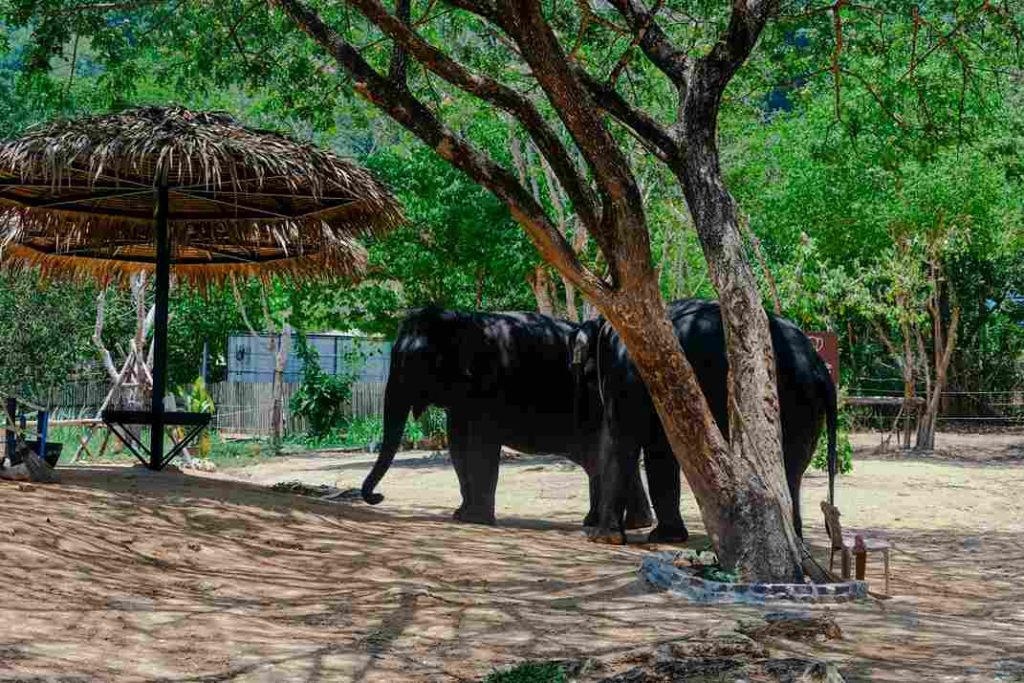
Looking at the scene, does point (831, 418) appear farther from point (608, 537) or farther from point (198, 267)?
point (198, 267)

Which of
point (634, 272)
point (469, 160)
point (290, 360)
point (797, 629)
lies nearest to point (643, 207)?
point (634, 272)

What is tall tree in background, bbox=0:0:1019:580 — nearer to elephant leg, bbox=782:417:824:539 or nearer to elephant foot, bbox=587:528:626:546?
elephant leg, bbox=782:417:824:539

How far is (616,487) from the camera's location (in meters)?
9.49

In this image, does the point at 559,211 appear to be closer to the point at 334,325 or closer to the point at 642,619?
the point at 334,325

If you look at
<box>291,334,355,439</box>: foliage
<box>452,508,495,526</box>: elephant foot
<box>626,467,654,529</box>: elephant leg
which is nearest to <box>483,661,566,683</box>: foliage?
<box>452,508,495,526</box>: elephant foot

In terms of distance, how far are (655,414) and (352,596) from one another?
341cm

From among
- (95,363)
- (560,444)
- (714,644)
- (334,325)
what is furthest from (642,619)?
(95,363)

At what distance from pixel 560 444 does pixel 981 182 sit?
11.9 meters

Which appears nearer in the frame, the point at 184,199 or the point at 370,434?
the point at 184,199

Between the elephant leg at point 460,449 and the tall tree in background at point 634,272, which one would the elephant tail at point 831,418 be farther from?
the elephant leg at point 460,449

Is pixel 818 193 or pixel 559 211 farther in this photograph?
pixel 818 193

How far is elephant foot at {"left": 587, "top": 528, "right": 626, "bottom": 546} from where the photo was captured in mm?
9469

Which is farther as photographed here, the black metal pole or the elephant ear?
the elephant ear

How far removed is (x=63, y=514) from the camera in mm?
7672
